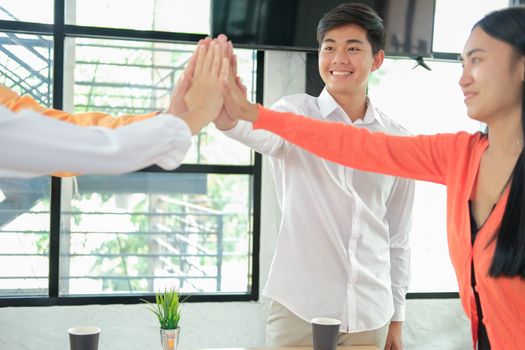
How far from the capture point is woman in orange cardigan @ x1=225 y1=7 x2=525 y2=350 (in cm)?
162

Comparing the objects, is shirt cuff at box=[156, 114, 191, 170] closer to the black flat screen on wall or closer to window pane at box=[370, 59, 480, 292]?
the black flat screen on wall

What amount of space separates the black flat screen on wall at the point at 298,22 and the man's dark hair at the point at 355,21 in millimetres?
1081

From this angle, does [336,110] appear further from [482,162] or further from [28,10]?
[28,10]

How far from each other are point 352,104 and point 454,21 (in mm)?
2036

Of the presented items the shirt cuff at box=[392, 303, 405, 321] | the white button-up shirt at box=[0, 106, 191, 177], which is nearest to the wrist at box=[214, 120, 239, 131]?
the white button-up shirt at box=[0, 106, 191, 177]

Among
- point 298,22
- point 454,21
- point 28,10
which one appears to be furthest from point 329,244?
point 454,21

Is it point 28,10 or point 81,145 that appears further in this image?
point 28,10

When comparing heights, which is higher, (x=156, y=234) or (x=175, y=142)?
(x=175, y=142)

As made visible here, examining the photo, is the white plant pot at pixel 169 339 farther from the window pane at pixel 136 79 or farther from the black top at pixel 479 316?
the window pane at pixel 136 79

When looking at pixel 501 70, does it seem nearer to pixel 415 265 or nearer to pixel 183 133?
pixel 183 133

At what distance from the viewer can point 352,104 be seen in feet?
8.64

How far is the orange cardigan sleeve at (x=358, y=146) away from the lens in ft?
6.66

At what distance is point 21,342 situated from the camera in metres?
3.72

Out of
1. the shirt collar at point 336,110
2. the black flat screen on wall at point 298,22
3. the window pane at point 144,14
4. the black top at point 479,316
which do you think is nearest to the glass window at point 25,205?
the window pane at point 144,14
